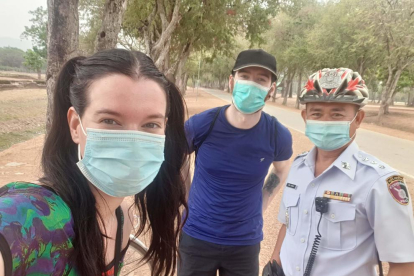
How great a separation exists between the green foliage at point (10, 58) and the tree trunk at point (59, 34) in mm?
69619

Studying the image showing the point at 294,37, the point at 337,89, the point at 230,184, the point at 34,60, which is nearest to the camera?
the point at 337,89

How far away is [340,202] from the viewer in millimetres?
1530

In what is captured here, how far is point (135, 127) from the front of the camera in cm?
121

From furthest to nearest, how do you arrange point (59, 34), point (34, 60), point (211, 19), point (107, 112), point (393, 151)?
point (34, 60) < point (211, 19) < point (393, 151) < point (59, 34) < point (107, 112)

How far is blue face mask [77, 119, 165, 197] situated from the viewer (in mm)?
1208

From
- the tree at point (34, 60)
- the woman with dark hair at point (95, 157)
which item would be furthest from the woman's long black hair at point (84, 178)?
the tree at point (34, 60)

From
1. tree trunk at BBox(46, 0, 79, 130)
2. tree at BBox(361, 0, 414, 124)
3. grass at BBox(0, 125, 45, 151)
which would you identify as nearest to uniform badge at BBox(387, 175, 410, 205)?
tree trunk at BBox(46, 0, 79, 130)

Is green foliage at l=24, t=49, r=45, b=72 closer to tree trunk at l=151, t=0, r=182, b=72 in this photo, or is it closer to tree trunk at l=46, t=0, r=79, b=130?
tree trunk at l=151, t=0, r=182, b=72

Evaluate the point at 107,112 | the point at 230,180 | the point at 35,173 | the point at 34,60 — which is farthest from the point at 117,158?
the point at 34,60

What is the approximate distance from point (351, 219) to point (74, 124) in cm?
141

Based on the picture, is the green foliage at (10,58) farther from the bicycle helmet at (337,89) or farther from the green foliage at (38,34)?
the bicycle helmet at (337,89)

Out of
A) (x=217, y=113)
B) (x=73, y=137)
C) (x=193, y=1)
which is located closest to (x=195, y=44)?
(x=193, y=1)

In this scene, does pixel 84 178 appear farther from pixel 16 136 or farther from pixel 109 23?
pixel 16 136

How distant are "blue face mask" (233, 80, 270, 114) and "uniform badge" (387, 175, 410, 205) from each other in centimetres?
102
